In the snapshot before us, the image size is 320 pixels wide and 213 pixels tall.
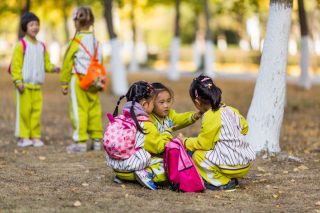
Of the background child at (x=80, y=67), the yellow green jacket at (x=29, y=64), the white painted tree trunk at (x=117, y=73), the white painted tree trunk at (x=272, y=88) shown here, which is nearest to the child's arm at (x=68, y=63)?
the background child at (x=80, y=67)

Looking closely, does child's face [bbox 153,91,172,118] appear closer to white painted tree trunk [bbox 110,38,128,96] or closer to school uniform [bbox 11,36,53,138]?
school uniform [bbox 11,36,53,138]

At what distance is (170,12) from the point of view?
191 ft

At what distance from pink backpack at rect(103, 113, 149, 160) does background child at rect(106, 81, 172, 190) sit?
47 mm

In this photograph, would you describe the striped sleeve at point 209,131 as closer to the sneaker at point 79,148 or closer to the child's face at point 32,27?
the sneaker at point 79,148

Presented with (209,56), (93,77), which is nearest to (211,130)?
(93,77)

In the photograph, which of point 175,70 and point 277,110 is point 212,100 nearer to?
point 277,110

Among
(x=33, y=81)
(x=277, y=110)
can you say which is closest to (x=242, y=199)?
(x=277, y=110)

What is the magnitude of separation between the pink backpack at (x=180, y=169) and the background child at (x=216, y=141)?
158 mm

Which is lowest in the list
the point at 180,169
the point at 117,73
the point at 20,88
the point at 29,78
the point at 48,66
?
the point at 117,73

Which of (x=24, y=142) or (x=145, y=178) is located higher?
(x=145, y=178)

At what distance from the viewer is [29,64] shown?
10047 millimetres

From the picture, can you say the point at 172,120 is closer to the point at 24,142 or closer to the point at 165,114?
the point at 165,114

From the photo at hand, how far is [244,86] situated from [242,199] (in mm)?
17607

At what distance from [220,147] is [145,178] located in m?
0.78
